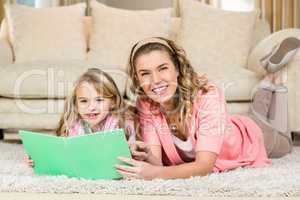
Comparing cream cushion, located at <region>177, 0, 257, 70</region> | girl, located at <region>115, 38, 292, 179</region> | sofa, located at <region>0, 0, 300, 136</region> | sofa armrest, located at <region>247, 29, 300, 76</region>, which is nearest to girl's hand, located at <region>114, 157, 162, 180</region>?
girl, located at <region>115, 38, 292, 179</region>

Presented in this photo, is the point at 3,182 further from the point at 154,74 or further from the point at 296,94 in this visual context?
the point at 296,94

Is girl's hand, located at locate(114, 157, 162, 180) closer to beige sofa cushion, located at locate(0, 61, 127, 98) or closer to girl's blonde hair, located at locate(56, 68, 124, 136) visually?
girl's blonde hair, located at locate(56, 68, 124, 136)

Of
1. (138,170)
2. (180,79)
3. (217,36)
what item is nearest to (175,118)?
(180,79)

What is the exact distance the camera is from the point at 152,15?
11.6ft

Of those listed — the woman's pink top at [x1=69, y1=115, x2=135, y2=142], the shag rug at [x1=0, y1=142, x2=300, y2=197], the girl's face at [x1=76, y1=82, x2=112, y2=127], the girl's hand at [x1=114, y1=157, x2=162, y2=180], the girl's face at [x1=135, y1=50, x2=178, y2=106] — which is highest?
the girl's face at [x1=135, y1=50, x2=178, y2=106]

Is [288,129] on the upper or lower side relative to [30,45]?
lower

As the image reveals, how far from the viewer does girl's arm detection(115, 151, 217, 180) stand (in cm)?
175

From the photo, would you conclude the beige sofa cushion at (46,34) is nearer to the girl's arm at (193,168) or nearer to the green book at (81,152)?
the green book at (81,152)

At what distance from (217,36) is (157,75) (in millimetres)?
1617

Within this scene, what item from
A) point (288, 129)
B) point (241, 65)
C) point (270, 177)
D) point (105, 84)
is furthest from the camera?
point (241, 65)

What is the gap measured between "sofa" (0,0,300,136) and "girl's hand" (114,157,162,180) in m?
1.15

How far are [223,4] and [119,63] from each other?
1.86 m

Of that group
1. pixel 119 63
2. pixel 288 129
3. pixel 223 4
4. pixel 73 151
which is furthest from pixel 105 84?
pixel 223 4

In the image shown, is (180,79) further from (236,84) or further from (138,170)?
(236,84)
